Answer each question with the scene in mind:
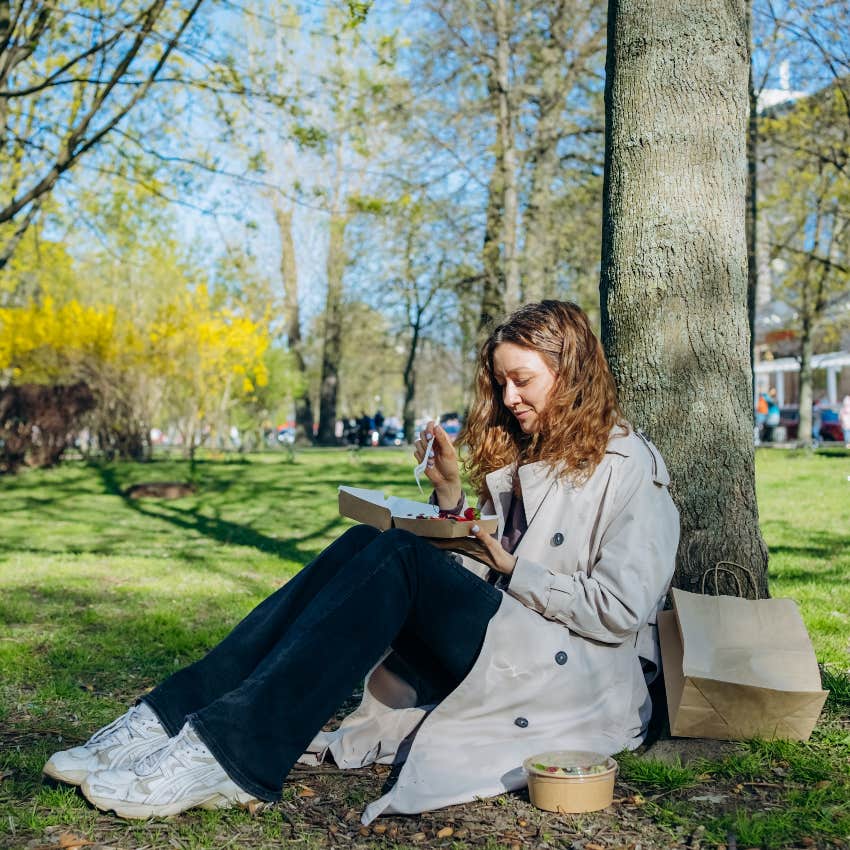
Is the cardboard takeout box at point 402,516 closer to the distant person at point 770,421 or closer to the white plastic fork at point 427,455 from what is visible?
the white plastic fork at point 427,455

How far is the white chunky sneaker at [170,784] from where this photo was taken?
2594 mm

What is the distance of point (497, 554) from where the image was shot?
2.83 m

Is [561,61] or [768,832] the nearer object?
[768,832]

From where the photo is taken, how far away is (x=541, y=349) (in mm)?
3172

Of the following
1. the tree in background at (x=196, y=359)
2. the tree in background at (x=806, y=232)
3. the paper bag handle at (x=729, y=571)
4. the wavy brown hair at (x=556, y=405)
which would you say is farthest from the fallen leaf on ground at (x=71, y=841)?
the tree in background at (x=806, y=232)

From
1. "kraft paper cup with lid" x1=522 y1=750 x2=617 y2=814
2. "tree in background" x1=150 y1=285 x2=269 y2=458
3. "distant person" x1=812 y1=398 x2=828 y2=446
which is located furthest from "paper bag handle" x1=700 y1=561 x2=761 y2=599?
"distant person" x1=812 y1=398 x2=828 y2=446

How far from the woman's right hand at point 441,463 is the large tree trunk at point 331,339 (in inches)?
1002

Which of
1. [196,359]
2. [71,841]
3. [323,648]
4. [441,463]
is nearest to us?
[71,841]

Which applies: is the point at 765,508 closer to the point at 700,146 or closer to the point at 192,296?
the point at 700,146

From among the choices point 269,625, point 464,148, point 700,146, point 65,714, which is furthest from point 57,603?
point 464,148

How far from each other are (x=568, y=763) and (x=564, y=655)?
11.1 inches

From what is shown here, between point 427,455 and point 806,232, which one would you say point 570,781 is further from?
point 806,232

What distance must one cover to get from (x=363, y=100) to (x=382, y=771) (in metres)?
9.22

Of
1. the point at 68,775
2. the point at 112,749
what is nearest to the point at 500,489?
the point at 112,749
